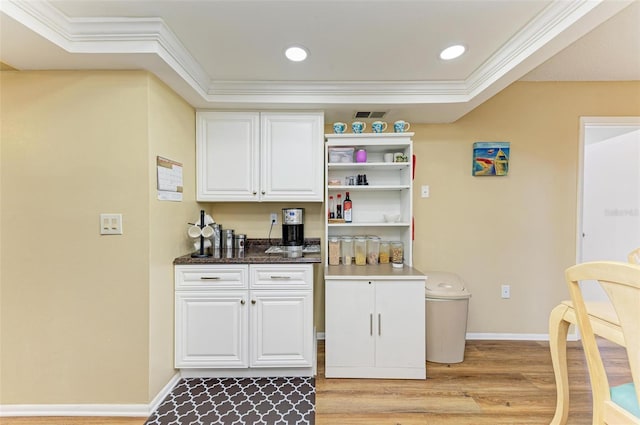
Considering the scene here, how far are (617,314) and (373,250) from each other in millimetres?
1687

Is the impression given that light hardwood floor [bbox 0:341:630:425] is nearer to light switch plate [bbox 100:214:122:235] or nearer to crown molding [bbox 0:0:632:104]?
light switch plate [bbox 100:214:122:235]

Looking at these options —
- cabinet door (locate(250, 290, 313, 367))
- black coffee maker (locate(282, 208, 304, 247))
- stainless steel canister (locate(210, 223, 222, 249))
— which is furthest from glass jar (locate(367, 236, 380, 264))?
stainless steel canister (locate(210, 223, 222, 249))

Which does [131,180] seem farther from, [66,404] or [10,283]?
[66,404]

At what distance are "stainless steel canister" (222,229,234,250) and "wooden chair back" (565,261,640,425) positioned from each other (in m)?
2.31

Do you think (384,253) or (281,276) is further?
(384,253)

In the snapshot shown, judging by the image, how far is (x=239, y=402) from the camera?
1.84m

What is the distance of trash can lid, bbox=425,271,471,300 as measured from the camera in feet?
7.43

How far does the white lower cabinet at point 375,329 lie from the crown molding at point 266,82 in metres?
1.47

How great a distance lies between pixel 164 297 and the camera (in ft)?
6.33

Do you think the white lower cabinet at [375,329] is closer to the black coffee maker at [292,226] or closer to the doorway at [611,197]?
the black coffee maker at [292,226]

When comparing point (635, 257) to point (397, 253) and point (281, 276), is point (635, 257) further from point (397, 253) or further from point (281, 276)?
point (281, 276)

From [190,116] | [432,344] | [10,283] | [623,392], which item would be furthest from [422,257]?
[10,283]

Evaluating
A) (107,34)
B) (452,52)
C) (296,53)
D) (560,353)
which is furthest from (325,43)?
(560,353)

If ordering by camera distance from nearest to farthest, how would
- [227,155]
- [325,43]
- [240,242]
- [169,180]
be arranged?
[325,43] < [169,180] < [227,155] < [240,242]
